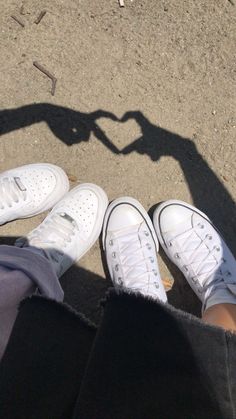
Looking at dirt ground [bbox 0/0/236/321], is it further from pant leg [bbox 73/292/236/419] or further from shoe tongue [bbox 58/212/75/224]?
pant leg [bbox 73/292/236/419]

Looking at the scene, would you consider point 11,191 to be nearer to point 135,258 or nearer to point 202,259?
point 135,258

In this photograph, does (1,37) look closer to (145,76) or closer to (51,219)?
(145,76)

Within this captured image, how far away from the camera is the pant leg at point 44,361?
36.5 inches

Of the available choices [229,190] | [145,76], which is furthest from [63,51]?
[229,190]

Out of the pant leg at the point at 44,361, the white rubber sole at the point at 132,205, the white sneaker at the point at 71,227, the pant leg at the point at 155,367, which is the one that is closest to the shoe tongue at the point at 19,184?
the white sneaker at the point at 71,227

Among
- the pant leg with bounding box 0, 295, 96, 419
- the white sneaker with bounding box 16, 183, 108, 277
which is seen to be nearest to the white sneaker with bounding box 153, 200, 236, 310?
the white sneaker with bounding box 16, 183, 108, 277

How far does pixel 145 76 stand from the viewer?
1.68m

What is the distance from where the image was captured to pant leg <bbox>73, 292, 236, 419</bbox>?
812mm

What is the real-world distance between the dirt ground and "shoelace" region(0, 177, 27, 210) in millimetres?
79

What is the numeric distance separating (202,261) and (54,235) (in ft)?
1.64

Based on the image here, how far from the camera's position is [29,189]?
1.66 m

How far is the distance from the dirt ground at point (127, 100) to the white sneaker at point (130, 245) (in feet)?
0.17

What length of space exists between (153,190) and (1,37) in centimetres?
73

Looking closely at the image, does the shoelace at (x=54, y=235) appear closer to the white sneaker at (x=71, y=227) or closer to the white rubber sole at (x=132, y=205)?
the white sneaker at (x=71, y=227)
